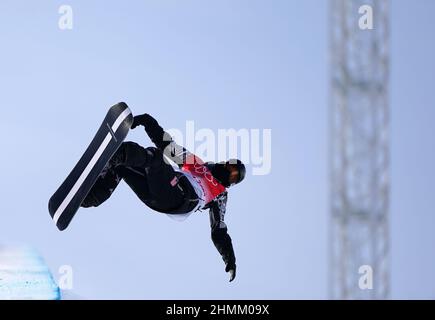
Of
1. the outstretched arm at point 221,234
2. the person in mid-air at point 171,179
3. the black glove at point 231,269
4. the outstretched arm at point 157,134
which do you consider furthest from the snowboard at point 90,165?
the black glove at point 231,269

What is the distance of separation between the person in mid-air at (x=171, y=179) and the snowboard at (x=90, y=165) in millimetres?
120

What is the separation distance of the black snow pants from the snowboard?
149mm

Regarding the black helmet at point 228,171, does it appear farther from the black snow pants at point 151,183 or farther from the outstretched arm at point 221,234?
the black snow pants at point 151,183

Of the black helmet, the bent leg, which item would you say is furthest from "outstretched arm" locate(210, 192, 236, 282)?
the bent leg

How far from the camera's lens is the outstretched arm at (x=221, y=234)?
1124 centimetres

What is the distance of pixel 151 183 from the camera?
10391 millimetres

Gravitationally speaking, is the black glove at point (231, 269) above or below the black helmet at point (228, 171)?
below

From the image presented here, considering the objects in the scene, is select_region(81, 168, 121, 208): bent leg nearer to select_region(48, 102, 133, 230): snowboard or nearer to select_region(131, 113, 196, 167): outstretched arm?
select_region(48, 102, 133, 230): snowboard

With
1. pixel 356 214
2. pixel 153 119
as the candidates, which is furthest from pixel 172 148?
pixel 356 214
